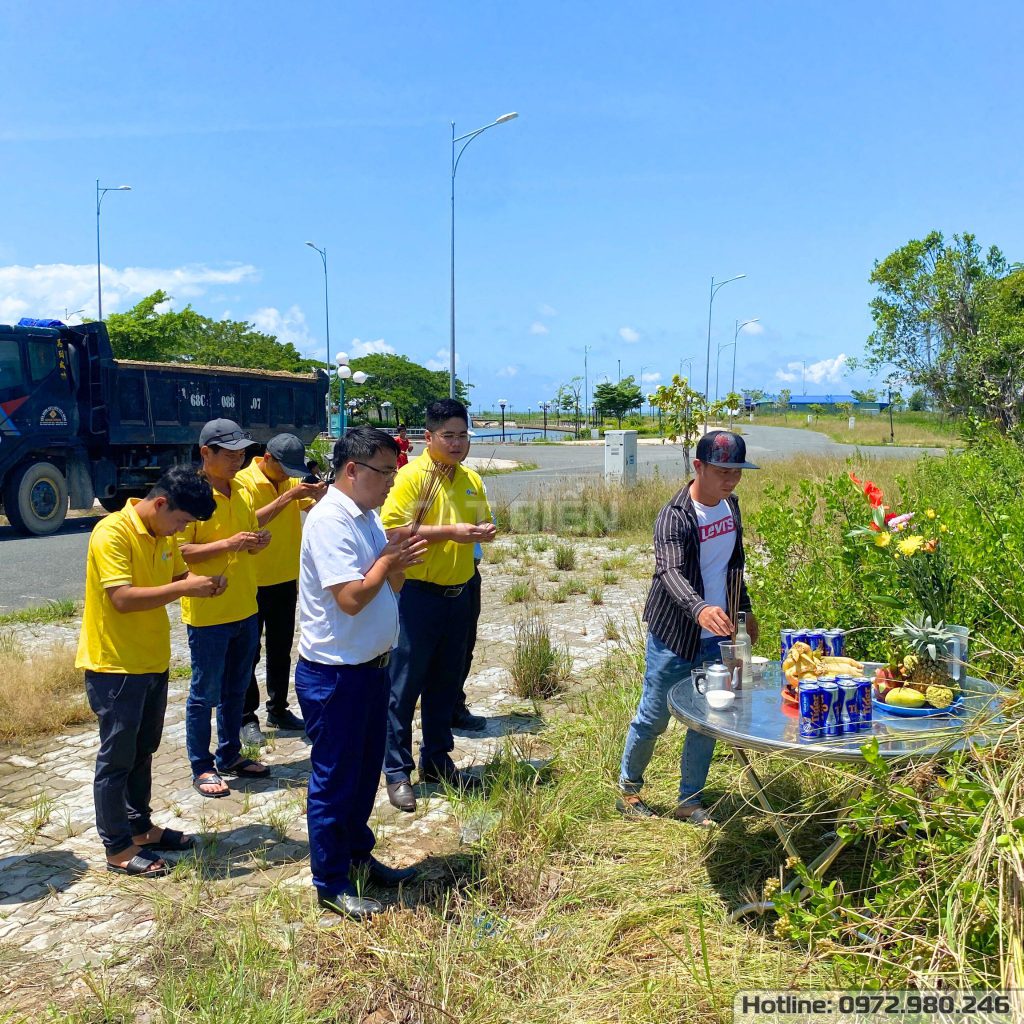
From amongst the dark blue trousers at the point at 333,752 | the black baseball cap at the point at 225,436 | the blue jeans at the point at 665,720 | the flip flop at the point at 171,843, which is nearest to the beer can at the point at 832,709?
the blue jeans at the point at 665,720

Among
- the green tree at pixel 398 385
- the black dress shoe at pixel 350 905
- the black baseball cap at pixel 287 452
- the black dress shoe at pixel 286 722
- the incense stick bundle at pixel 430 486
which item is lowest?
the black dress shoe at pixel 286 722

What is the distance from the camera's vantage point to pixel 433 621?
450 centimetres

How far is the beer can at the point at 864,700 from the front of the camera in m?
2.98

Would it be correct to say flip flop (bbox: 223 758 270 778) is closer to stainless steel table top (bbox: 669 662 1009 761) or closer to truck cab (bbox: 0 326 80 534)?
stainless steel table top (bbox: 669 662 1009 761)

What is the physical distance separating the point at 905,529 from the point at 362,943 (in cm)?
255

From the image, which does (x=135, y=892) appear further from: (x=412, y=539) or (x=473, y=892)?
(x=412, y=539)

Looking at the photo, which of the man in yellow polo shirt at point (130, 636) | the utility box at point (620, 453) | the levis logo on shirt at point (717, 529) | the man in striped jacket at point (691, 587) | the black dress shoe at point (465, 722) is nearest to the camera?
the man in yellow polo shirt at point (130, 636)

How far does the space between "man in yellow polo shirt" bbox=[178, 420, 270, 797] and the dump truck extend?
10.6 m

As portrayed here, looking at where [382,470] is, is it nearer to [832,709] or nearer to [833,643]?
[832,709]

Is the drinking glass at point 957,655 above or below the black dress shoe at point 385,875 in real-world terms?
above

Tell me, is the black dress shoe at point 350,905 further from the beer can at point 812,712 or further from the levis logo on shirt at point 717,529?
the levis logo on shirt at point 717,529

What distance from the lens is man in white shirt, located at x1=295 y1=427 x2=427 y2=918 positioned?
10.8ft

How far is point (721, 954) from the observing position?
3.00 m

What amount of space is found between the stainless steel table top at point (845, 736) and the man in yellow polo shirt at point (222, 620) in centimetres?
236
